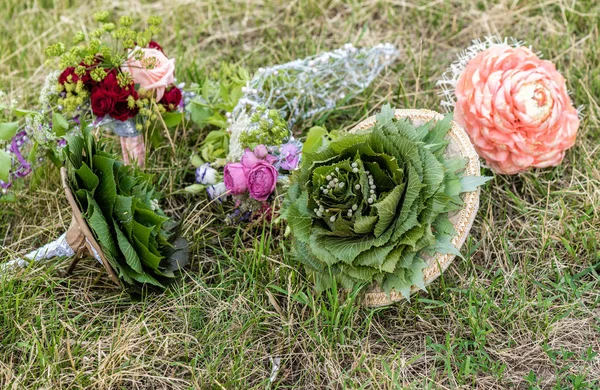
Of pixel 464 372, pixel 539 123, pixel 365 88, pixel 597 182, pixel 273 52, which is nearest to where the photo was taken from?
pixel 464 372

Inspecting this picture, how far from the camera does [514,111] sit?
6.69ft

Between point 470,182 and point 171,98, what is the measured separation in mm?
1007

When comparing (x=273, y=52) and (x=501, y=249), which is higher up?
(x=273, y=52)

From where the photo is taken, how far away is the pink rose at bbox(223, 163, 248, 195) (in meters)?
1.99

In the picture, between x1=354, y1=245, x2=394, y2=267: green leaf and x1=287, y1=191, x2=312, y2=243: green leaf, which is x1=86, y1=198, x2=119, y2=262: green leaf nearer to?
x1=287, y1=191, x2=312, y2=243: green leaf

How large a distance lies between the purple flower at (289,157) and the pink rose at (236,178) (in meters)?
0.14

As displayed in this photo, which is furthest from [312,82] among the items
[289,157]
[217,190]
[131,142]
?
[131,142]

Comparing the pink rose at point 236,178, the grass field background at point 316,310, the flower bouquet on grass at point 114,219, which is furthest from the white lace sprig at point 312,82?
the flower bouquet on grass at point 114,219

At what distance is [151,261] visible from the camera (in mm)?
1845

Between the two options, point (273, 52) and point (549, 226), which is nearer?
point (549, 226)

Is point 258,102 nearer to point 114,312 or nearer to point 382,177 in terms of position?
point 382,177

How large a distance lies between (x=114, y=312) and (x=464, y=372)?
986mm

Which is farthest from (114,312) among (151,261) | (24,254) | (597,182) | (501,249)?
(597,182)

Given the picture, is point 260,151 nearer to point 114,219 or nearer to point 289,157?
point 289,157
